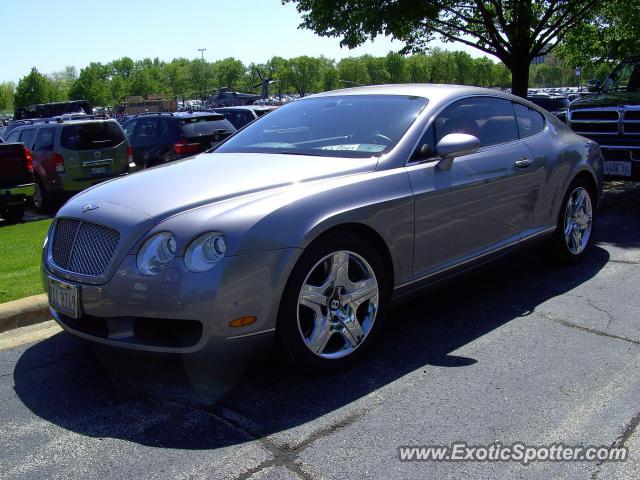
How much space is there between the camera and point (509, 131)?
5094 mm

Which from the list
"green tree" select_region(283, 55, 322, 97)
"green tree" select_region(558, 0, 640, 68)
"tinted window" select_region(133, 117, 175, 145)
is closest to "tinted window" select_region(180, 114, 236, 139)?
"tinted window" select_region(133, 117, 175, 145)

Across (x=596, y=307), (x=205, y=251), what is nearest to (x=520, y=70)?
(x=596, y=307)

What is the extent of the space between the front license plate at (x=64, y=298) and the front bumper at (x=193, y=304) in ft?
0.27

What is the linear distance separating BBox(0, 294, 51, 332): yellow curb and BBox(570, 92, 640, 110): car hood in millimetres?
7587

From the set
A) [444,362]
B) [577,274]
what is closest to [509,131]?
[577,274]

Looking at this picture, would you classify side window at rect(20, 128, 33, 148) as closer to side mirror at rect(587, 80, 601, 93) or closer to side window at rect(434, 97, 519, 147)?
side window at rect(434, 97, 519, 147)

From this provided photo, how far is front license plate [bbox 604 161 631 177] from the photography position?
8406 millimetres

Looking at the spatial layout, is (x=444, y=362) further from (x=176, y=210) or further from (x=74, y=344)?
(x=74, y=344)

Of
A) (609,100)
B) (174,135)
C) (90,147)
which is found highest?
(609,100)

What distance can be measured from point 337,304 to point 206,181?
1036mm

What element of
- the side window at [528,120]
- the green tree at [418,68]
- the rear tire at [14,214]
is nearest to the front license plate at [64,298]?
the side window at [528,120]

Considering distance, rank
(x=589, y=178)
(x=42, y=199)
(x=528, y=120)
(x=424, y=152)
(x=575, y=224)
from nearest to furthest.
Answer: (x=424, y=152)
(x=528, y=120)
(x=575, y=224)
(x=589, y=178)
(x=42, y=199)

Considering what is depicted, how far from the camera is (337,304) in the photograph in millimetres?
3650

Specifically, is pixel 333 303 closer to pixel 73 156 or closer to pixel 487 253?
pixel 487 253
